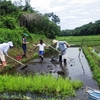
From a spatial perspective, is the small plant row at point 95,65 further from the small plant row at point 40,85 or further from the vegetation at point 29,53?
the small plant row at point 40,85

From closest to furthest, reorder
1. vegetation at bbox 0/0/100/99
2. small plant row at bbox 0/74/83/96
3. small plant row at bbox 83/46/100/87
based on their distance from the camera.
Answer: small plant row at bbox 0/74/83/96, vegetation at bbox 0/0/100/99, small plant row at bbox 83/46/100/87

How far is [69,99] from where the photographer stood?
7.46 metres

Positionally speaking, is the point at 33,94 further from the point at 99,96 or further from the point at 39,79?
the point at 99,96

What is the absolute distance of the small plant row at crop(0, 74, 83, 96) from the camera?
807cm

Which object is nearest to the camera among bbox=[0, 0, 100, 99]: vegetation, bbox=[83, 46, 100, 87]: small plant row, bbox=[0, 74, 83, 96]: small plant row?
bbox=[0, 74, 83, 96]: small plant row

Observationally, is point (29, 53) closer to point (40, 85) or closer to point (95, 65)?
point (95, 65)

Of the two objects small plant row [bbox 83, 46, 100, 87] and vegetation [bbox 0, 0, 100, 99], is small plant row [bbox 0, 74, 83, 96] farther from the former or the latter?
small plant row [bbox 83, 46, 100, 87]

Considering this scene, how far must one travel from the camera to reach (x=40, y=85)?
8352 mm

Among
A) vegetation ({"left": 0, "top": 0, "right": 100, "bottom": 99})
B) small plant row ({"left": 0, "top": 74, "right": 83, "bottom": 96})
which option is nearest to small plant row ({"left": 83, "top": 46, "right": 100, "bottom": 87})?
vegetation ({"left": 0, "top": 0, "right": 100, "bottom": 99})

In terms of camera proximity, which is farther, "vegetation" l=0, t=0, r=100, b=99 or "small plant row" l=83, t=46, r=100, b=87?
"small plant row" l=83, t=46, r=100, b=87

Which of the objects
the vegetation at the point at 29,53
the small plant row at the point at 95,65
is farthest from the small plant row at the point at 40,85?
the small plant row at the point at 95,65

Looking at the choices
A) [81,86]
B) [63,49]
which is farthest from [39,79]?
[63,49]

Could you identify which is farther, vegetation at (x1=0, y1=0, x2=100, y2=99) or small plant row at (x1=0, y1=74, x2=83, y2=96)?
vegetation at (x1=0, y1=0, x2=100, y2=99)

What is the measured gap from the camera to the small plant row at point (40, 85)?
26.5ft
